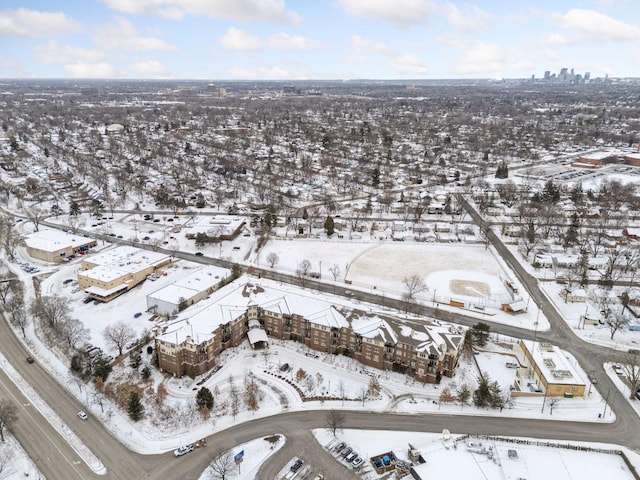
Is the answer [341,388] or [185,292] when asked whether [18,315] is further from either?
[341,388]

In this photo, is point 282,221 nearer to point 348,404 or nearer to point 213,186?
point 213,186

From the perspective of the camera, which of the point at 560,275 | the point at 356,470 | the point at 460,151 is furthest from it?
the point at 460,151

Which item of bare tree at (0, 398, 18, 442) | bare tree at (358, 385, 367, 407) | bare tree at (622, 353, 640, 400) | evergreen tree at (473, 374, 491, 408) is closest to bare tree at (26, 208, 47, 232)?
bare tree at (0, 398, 18, 442)

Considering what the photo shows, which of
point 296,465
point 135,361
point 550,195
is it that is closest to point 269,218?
point 135,361

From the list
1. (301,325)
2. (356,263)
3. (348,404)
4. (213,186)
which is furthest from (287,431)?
(213,186)

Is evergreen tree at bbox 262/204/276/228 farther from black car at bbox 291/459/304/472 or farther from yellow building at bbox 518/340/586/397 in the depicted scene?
black car at bbox 291/459/304/472

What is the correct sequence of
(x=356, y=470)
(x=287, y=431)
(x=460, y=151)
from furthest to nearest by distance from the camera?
(x=460, y=151) < (x=287, y=431) < (x=356, y=470)
